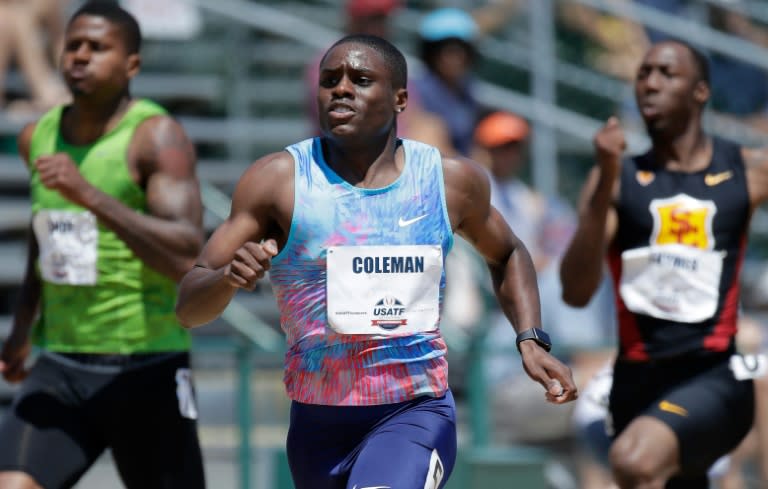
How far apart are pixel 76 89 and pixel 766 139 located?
21.2ft

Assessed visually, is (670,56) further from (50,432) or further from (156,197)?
(50,432)

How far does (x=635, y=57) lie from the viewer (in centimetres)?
1080

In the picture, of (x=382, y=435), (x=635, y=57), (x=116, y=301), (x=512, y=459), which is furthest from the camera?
(x=635, y=57)

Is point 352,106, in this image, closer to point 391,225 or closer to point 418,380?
point 391,225

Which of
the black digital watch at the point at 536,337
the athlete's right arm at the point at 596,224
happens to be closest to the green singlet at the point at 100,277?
the black digital watch at the point at 536,337

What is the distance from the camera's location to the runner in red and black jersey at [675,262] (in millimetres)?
5551

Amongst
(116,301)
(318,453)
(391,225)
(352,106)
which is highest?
(352,106)

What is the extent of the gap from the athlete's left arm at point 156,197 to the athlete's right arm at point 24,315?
50 centimetres

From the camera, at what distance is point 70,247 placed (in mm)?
5145

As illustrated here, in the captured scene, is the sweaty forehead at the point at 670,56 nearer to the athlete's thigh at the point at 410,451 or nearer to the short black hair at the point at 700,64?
the short black hair at the point at 700,64

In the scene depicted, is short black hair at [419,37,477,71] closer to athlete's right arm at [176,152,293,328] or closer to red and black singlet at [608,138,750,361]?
red and black singlet at [608,138,750,361]

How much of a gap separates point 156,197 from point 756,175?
254cm

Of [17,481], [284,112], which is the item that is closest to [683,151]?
[17,481]

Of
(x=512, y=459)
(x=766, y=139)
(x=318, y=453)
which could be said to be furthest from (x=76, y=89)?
(x=766, y=139)
